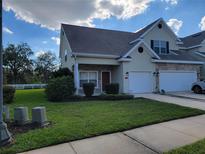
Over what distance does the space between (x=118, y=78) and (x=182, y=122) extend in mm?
11289

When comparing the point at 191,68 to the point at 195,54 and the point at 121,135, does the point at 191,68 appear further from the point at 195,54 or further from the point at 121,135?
the point at 121,135

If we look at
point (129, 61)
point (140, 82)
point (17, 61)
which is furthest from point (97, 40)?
point (17, 61)

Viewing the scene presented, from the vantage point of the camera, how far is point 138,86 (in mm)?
18156

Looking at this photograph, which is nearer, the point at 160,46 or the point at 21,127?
the point at 21,127

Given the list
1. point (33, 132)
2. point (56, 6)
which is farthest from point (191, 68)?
point (33, 132)

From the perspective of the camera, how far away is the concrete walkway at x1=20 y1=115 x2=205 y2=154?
4500 millimetres

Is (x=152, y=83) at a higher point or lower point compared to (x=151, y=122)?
higher

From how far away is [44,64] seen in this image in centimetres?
5572

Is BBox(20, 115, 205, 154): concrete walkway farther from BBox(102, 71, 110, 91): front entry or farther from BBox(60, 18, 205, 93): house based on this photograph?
BBox(102, 71, 110, 91): front entry

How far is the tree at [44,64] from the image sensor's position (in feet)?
179

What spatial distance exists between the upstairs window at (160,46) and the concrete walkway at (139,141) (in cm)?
1574

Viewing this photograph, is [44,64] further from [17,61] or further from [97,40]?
[97,40]

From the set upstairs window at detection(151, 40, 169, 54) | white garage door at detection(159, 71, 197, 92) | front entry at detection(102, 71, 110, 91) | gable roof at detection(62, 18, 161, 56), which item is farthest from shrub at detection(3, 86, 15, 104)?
upstairs window at detection(151, 40, 169, 54)

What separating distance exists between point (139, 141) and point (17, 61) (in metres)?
53.6
